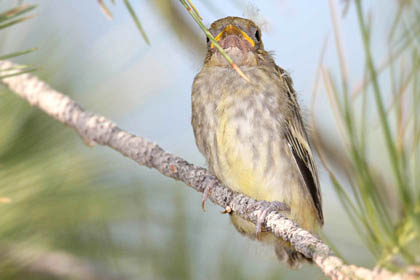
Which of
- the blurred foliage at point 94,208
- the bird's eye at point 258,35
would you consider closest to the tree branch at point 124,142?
the blurred foliage at point 94,208

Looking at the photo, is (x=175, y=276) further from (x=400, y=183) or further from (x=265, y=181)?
(x=400, y=183)

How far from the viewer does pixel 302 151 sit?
209 centimetres

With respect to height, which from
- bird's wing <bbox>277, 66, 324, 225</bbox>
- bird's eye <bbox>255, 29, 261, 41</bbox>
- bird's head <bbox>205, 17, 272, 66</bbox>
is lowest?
bird's wing <bbox>277, 66, 324, 225</bbox>

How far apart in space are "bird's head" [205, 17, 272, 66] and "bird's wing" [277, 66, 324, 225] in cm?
13

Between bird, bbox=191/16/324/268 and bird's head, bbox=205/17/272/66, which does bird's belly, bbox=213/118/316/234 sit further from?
bird's head, bbox=205/17/272/66

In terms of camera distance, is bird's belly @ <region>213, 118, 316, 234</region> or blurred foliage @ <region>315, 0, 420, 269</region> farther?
bird's belly @ <region>213, 118, 316, 234</region>

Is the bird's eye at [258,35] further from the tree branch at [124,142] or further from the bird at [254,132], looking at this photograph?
the tree branch at [124,142]

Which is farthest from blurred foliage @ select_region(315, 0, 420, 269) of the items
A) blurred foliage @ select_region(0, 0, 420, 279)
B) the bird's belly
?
the bird's belly

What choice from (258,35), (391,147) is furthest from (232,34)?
(391,147)

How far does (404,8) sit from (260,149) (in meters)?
0.95

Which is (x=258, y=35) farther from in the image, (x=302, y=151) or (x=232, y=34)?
(x=302, y=151)

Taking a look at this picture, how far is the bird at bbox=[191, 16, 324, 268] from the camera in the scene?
1.94m

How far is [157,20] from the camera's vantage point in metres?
1.92

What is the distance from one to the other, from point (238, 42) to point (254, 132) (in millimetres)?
375
